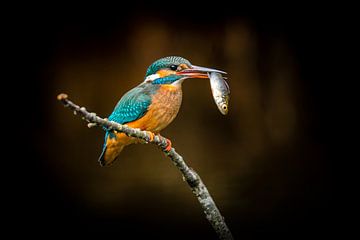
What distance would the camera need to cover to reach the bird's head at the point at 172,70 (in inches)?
62.5

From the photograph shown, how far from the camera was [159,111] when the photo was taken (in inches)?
65.0

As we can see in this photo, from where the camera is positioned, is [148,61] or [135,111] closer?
[135,111]

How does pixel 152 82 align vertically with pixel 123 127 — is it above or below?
above

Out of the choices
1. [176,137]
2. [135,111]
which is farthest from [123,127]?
[176,137]

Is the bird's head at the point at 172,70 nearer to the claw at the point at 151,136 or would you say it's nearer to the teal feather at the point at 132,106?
the teal feather at the point at 132,106

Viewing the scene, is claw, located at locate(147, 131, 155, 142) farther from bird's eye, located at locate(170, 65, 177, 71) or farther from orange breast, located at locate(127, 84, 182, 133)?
bird's eye, located at locate(170, 65, 177, 71)

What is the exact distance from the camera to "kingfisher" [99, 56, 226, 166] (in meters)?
1.59

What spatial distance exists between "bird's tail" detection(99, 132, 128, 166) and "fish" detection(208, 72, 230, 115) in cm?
37

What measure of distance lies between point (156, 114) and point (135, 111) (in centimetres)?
8

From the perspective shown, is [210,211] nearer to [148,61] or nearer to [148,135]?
[148,135]

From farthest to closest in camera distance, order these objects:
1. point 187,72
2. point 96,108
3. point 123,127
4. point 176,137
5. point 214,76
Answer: point 176,137, point 96,108, point 187,72, point 214,76, point 123,127

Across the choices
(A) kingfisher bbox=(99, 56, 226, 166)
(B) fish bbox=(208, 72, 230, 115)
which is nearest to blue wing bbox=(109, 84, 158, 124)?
(A) kingfisher bbox=(99, 56, 226, 166)

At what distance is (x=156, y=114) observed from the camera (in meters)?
1.65

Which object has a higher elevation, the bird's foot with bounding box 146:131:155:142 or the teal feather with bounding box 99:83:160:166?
the teal feather with bounding box 99:83:160:166
